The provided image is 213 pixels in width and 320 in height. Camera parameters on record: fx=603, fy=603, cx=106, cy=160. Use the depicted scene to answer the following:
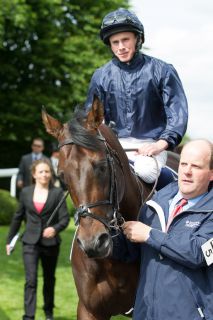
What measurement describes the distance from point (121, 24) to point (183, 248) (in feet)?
6.44

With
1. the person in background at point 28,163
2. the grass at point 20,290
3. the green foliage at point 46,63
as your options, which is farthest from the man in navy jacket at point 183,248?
the green foliage at point 46,63

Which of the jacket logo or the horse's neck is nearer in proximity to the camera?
the jacket logo

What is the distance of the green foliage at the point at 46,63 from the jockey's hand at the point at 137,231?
22764 mm

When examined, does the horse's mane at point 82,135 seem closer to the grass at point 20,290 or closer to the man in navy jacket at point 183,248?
the man in navy jacket at point 183,248

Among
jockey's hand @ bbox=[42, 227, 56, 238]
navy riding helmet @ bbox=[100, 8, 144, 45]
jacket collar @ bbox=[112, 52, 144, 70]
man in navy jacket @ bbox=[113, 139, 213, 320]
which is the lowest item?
jockey's hand @ bbox=[42, 227, 56, 238]

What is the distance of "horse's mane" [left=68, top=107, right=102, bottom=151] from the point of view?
11.5 ft

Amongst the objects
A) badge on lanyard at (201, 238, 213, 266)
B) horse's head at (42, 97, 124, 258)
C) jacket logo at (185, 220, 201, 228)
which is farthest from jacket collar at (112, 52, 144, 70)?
badge on lanyard at (201, 238, 213, 266)

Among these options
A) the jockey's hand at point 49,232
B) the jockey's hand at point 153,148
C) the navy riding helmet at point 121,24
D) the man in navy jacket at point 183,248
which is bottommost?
the jockey's hand at point 49,232

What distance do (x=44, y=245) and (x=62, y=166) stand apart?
365 centimetres

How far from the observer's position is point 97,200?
340 cm

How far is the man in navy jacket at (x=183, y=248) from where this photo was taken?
3070 mm

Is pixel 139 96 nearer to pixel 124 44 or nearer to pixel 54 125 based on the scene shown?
pixel 124 44

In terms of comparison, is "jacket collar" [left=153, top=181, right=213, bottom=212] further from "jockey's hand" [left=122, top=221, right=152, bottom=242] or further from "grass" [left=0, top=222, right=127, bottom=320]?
"grass" [left=0, top=222, right=127, bottom=320]

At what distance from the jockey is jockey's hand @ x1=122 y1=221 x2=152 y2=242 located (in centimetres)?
100
